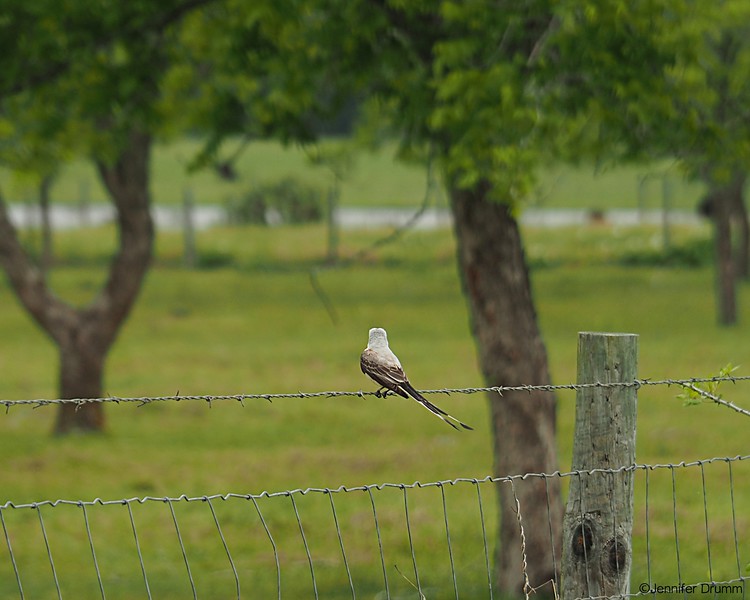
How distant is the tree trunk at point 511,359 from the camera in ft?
36.8

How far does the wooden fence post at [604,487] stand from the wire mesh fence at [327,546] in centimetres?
505

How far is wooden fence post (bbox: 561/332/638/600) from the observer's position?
5801mm

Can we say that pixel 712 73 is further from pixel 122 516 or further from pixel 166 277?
pixel 166 277

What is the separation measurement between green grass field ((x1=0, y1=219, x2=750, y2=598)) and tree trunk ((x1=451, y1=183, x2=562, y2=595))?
709 millimetres

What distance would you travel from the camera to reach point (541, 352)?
11.4 m

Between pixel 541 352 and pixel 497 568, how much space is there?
1908mm

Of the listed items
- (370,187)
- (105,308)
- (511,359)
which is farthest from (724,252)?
(370,187)

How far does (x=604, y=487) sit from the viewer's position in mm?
5805

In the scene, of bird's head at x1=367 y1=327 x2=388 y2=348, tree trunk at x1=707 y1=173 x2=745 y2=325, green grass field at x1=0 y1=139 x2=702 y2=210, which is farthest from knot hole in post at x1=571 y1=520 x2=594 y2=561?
green grass field at x1=0 y1=139 x2=702 y2=210

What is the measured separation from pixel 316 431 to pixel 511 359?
32.1 ft

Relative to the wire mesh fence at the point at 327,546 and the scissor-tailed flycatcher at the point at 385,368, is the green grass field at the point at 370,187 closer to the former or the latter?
the wire mesh fence at the point at 327,546

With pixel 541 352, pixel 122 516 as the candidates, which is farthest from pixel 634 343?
pixel 122 516

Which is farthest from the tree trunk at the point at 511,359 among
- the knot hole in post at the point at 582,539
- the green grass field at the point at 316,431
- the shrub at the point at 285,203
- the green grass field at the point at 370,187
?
the green grass field at the point at 370,187

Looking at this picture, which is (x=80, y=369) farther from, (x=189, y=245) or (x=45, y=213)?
(x=189, y=245)
